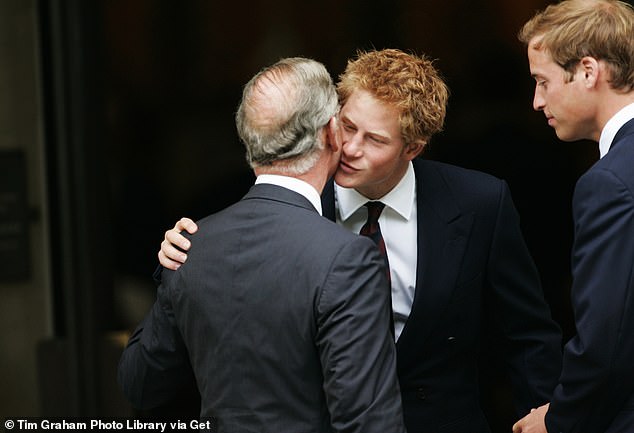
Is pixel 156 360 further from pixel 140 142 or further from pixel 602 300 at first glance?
pixel 140 142

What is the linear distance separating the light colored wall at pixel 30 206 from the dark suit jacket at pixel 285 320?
94.6 inches

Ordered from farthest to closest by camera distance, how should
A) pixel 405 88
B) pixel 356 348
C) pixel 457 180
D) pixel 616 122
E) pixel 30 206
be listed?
1. pixel 30 206
2. pixel 457 180
3. pixel 405 88
4. pixel 616 122
5. pixel 356 348

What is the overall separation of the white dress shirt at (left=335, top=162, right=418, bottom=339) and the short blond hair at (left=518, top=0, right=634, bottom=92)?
0.55m

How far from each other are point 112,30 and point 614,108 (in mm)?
2594

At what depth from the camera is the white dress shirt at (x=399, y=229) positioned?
2.68 metres

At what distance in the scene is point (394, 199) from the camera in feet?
8.91

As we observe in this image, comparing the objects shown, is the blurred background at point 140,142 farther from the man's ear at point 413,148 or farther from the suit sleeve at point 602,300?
the suit sleeve at point 602,300

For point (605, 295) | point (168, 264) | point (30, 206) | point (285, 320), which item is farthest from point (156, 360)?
point (30, 206)

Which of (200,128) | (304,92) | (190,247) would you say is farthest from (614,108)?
(200,128)

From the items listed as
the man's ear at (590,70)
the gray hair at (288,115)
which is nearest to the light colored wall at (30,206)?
the gray hair at (288,115)

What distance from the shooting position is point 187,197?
434 centimetres

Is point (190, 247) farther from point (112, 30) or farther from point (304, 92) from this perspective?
point (112, 30)

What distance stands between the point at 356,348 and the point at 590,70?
0.82m

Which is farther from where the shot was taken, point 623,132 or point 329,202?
point 329,202
